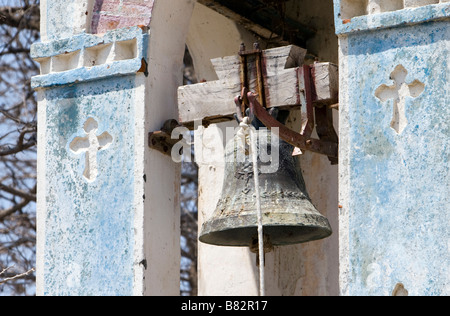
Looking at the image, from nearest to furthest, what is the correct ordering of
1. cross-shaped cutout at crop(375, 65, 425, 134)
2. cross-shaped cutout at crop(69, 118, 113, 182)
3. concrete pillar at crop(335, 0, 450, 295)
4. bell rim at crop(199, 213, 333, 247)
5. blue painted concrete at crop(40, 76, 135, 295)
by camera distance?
concrete pillar at crop(335, 0, 450, 295) < cross-shaped cutout at crop(375, 65, 425, 134) < bell rim at crop(199, 213, 333, 247) < blue painted concrete at crop(40, 76, 135, 295) < cross-shaped cutout at crop(69, 118, 113, 182)

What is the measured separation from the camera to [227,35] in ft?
25.4

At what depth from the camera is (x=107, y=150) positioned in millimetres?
6664

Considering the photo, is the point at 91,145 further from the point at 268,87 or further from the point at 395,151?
the point at 395,151

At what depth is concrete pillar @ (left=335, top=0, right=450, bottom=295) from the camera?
596 cm

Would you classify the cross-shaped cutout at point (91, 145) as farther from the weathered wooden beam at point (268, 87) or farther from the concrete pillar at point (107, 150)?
the weathered wooden beam at point (268, 87)

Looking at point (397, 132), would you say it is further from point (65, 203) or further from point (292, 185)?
point (65, 203)

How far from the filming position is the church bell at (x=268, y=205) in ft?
21.1

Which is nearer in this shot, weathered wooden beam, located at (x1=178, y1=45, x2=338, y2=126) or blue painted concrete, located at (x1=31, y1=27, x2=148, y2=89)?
weathered wooden beam, located at (x1=178, y1=45, x2=338, y2=126)

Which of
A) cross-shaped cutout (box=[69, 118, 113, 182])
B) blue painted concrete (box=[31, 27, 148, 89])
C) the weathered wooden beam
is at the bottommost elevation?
cross-shaped cutout (box=[69, 118, 113, 182])

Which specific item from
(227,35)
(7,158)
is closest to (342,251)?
(227,35)

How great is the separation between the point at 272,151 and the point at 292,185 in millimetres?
171

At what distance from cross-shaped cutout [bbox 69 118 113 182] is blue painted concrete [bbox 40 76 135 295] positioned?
0.02 metres

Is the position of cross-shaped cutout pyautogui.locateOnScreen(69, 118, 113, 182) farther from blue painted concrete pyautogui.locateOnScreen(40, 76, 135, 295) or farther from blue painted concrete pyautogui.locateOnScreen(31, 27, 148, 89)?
blue painted concrete pyautogui.locateOnScreen(31, 27, 148, 89)

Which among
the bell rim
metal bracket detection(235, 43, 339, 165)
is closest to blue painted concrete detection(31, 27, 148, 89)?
metal bracket detection(235, 43, 339, 165)
